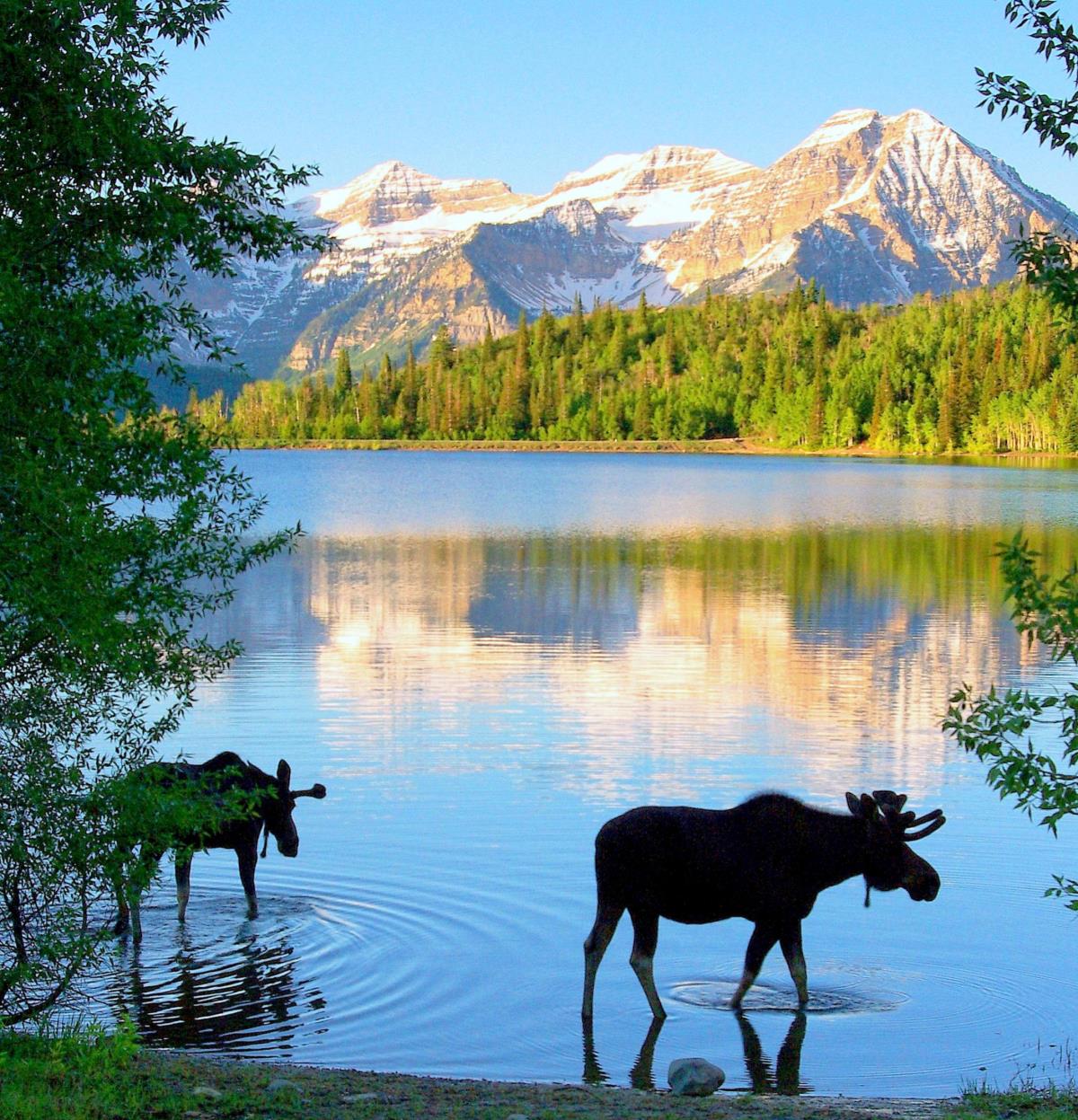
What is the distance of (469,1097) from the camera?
1067 cm

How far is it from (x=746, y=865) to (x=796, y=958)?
1.26m

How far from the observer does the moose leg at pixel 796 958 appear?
13695 mm

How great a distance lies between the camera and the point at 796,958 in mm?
13883

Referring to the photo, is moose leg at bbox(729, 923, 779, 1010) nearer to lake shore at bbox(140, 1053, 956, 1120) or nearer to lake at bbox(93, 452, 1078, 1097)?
lake at bbox(93, 452, 1078, 1097)

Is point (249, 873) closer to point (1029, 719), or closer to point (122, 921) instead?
point (122, 921)

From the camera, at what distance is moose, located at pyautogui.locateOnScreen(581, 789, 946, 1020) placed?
516 inches

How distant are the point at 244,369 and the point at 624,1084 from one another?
7.99 meters

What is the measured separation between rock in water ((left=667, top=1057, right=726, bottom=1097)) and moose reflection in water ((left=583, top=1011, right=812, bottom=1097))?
26cm

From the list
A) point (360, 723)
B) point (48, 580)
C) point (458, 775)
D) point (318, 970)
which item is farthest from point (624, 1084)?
point (360, 723)

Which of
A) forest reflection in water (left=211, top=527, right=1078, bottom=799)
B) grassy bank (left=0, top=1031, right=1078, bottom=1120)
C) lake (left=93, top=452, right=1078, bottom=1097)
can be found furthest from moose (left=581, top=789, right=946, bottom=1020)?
forest reflection in water (left=211, top=527, right=1078, bottom=799)

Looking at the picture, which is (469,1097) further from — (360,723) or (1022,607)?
(360,723)

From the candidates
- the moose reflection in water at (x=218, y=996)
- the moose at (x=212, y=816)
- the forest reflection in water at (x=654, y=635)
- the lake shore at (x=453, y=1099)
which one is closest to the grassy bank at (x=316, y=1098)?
the lake shore at (x=453, y=1099)

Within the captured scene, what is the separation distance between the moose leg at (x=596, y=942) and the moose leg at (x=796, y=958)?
146 centimetres

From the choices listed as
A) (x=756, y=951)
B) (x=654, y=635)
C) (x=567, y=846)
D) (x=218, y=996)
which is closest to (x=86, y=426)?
(x=218, y=996)
